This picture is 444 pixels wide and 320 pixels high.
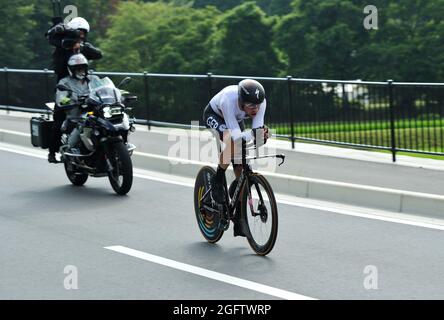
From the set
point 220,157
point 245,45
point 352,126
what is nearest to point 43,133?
point 352,126

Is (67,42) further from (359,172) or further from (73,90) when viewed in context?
(359,172)

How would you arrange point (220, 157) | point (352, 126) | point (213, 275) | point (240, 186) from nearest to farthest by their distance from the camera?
point (213, 275) → point (240, 186) → point (220, 157) → point (352, 126)

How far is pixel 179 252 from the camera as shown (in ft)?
30.6

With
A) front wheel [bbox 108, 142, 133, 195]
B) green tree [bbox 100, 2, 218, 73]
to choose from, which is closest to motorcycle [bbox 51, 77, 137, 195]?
front wheel [bbox 108, 142, 133, 195]

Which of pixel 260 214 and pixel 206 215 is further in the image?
pixel 206 215

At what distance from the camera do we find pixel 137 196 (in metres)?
12.5

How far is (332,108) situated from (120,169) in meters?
4.43

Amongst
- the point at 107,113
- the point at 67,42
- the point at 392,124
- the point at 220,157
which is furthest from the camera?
the point at 392,124

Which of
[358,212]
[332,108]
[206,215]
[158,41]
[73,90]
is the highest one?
[73,90]

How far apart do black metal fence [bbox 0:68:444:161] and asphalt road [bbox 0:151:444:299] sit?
346 cm

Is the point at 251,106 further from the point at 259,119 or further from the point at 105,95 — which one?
the point at 105,95

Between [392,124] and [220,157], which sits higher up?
[220,157]

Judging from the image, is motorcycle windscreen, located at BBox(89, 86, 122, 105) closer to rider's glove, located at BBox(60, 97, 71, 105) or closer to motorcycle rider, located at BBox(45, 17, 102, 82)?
rider's glove, located at BBox(60, 97, 71, 105)

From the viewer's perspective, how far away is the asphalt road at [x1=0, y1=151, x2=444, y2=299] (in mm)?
7773
